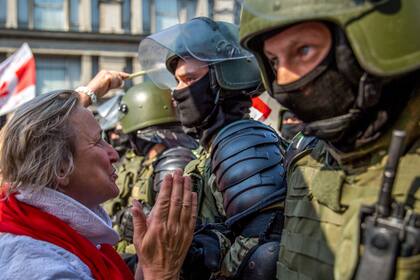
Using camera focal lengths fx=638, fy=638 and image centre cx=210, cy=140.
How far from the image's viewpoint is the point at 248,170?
8.97ft

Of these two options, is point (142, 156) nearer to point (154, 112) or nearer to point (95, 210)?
point (154, 112)

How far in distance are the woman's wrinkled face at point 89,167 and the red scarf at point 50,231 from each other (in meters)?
0.18

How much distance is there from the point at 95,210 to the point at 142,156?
4.44m

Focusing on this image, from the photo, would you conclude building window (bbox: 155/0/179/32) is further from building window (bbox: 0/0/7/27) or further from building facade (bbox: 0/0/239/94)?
building window (bbox: 0/0/7/27)

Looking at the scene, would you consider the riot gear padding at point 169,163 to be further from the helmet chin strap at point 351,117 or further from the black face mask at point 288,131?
the helmet chin strap at point 351,117

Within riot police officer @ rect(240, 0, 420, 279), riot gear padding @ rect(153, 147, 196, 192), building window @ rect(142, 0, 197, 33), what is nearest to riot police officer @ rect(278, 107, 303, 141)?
riot gear padding @ rect(153, 147, 196, 192)

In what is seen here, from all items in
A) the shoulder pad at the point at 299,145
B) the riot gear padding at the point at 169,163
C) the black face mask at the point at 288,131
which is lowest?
the black face mask at the point at 288,131

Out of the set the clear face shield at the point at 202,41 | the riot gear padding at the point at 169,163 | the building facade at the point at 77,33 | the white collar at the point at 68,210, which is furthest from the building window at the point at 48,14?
the white collar at the point at 68,210

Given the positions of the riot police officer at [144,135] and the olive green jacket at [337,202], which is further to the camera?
the riot police officer at [144,135]

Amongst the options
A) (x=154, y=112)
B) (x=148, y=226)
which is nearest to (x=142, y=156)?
(x=154, y=112)

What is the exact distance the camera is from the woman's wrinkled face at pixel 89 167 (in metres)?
2.49

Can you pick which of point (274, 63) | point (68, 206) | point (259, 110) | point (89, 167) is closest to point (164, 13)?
point (259, 110)

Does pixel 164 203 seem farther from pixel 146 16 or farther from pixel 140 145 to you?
pixel 146 16

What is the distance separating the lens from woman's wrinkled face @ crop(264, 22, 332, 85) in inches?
70.3
